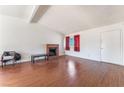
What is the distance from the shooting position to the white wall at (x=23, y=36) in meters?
5.66

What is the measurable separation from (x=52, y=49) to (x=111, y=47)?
4.49m

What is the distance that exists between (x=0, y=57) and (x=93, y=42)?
18.1 feet

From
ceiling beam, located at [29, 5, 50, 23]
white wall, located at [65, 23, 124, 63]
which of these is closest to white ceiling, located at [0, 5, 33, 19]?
ceiling beam, located at [29, 5, 50, 23]

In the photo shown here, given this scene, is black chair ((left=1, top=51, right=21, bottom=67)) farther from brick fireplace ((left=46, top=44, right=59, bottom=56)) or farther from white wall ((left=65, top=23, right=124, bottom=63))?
white wall ((left=65, top=23, right=124, bottom=63))

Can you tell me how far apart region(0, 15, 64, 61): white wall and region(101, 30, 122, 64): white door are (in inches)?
162

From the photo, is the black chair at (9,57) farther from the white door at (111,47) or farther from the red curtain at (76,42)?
the white door at (111,47)

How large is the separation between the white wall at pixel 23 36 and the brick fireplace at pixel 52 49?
0.28 meters

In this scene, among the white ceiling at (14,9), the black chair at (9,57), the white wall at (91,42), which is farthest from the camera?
the white wall at (91,42)

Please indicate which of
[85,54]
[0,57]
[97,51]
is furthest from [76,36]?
[0,57]

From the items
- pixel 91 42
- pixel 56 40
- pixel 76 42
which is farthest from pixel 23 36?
pixel 91 42

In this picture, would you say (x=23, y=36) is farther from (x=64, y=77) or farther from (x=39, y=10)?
(x=64, y=77)

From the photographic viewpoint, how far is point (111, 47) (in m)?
5.36

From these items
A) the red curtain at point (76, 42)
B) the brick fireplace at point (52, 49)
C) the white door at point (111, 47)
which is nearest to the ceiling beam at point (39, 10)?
the brick fireplace at point (52, 49)
